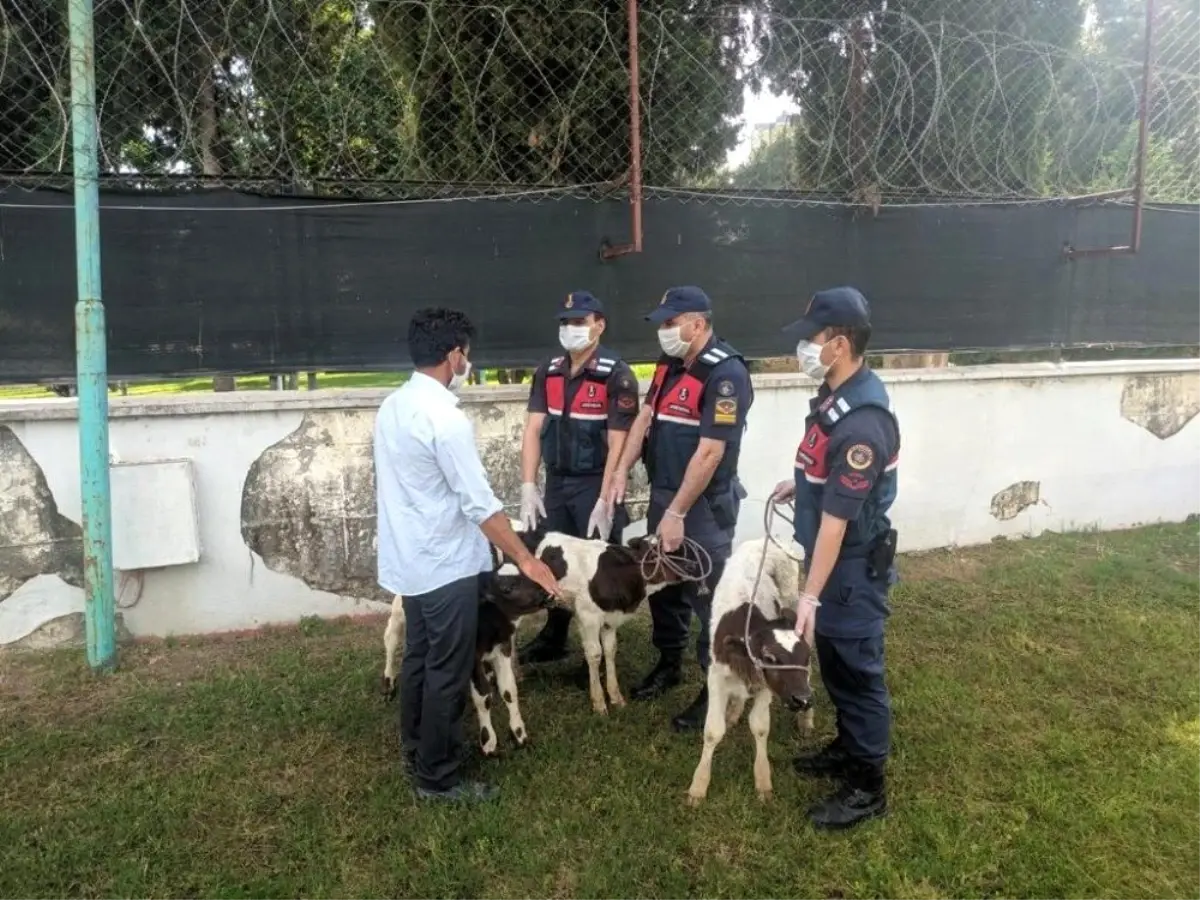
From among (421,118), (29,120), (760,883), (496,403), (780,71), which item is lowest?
(760,883)

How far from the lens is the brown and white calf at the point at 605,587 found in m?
3.70

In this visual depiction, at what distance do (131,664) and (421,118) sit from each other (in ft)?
11.4

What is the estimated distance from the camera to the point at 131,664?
163 inches

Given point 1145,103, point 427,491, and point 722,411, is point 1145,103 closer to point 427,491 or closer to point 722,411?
point 722,411

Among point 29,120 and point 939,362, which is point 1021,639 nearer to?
point 939,362

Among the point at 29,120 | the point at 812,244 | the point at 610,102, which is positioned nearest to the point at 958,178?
the point at 812,244

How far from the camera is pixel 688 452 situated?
12.1 feet

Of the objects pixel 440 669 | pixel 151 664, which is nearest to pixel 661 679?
pixel 440 669

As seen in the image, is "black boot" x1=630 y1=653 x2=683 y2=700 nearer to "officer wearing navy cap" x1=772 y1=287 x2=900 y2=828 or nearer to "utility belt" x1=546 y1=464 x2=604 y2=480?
"utility belt" x1=546 y1=464 x2=604 y2=480

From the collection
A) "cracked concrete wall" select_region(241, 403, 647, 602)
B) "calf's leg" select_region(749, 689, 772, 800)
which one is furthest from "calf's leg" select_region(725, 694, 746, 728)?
"cracked concrete wall" select_region(241, 403, 647, 602)

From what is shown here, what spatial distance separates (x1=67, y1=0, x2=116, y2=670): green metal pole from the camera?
3.68m

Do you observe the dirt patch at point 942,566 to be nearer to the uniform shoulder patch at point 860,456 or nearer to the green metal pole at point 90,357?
the uniform shoulder patch at point 860,456

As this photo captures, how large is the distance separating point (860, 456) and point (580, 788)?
64.2 inches

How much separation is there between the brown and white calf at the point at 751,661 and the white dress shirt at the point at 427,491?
3.18 feet
